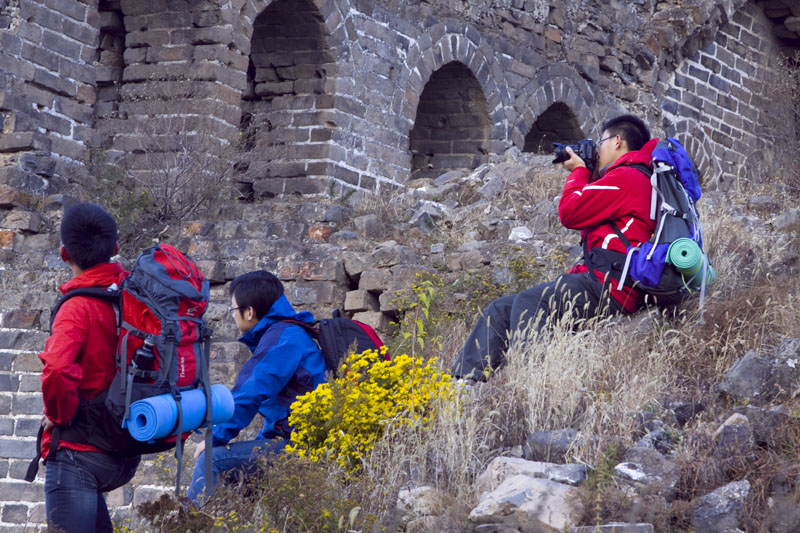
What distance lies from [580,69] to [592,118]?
0.61 m

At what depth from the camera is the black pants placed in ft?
17.0

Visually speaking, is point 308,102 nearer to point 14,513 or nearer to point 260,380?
point 14,513

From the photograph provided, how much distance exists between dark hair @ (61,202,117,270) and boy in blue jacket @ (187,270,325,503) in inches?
24.9

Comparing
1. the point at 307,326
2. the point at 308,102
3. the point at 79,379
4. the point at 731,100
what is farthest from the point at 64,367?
the point at 731,100

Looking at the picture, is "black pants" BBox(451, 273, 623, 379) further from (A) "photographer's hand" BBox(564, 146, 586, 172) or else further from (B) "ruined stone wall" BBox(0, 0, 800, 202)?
(B) "ruined stone wall" BBox(0, 0, 800, 202)

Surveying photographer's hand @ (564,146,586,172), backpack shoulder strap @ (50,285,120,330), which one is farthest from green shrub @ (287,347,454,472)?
photographer's hand @ (564,146,586,172)

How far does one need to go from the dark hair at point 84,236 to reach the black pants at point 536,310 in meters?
1.77

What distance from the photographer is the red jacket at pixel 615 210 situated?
518cm

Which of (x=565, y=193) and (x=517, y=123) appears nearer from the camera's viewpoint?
(x=565, y=193)

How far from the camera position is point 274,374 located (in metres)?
4.51

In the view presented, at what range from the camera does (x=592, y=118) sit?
44.3 ft

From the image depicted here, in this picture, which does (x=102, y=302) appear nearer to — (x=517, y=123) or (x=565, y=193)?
(x=565, y=193)

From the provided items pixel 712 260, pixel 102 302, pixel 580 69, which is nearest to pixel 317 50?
pixel 580 69

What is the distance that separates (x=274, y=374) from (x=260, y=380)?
64 millimetres
